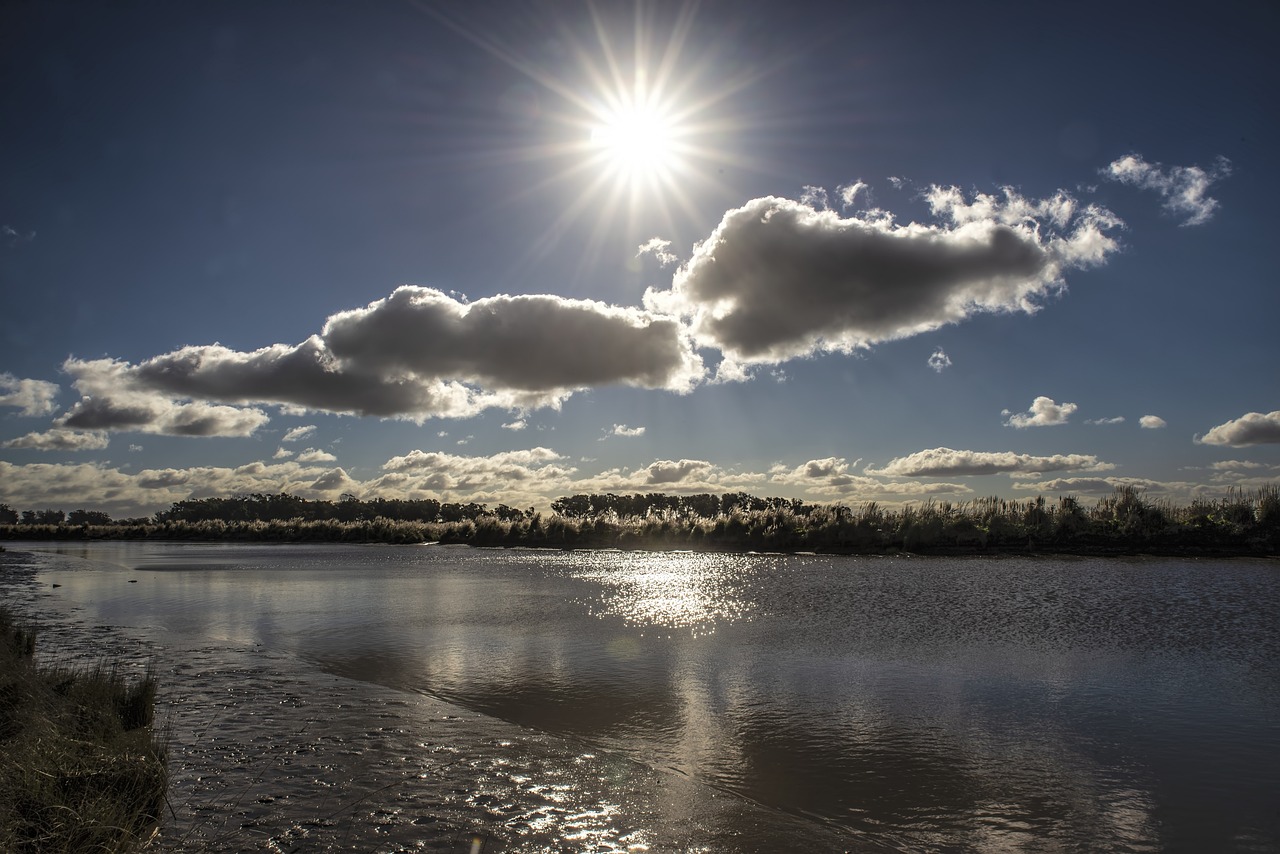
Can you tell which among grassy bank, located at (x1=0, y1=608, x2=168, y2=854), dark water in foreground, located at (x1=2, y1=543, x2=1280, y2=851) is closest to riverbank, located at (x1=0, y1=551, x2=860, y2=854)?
dark water in foreground, located at (x1=2, y1=543, x2=1280, y2=851)

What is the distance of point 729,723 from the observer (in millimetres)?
8281

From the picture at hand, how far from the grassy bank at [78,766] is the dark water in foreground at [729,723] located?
1.16 feet

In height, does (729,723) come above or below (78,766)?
below

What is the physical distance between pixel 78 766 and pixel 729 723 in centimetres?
597

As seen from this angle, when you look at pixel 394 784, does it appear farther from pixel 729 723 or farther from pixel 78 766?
pixel 729 723

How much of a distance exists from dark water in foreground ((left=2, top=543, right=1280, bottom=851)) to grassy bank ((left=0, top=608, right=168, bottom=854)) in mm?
355

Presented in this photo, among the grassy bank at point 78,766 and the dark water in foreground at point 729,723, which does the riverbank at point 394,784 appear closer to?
the dark water in foreground at point 729,723

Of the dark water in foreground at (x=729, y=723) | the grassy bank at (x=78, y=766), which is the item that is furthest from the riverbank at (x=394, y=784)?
the grassy bank at (x=78, y=766)

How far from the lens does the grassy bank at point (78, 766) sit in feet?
15.9

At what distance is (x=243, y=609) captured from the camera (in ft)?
60.7

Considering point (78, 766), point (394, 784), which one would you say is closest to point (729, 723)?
point (394, 784)

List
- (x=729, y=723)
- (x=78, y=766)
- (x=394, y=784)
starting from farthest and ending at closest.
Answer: (x=729, y=723), (x=394, y=784), (x=78, y=766)

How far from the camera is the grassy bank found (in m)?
4.85

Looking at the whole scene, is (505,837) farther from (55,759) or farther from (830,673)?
(830,673)
